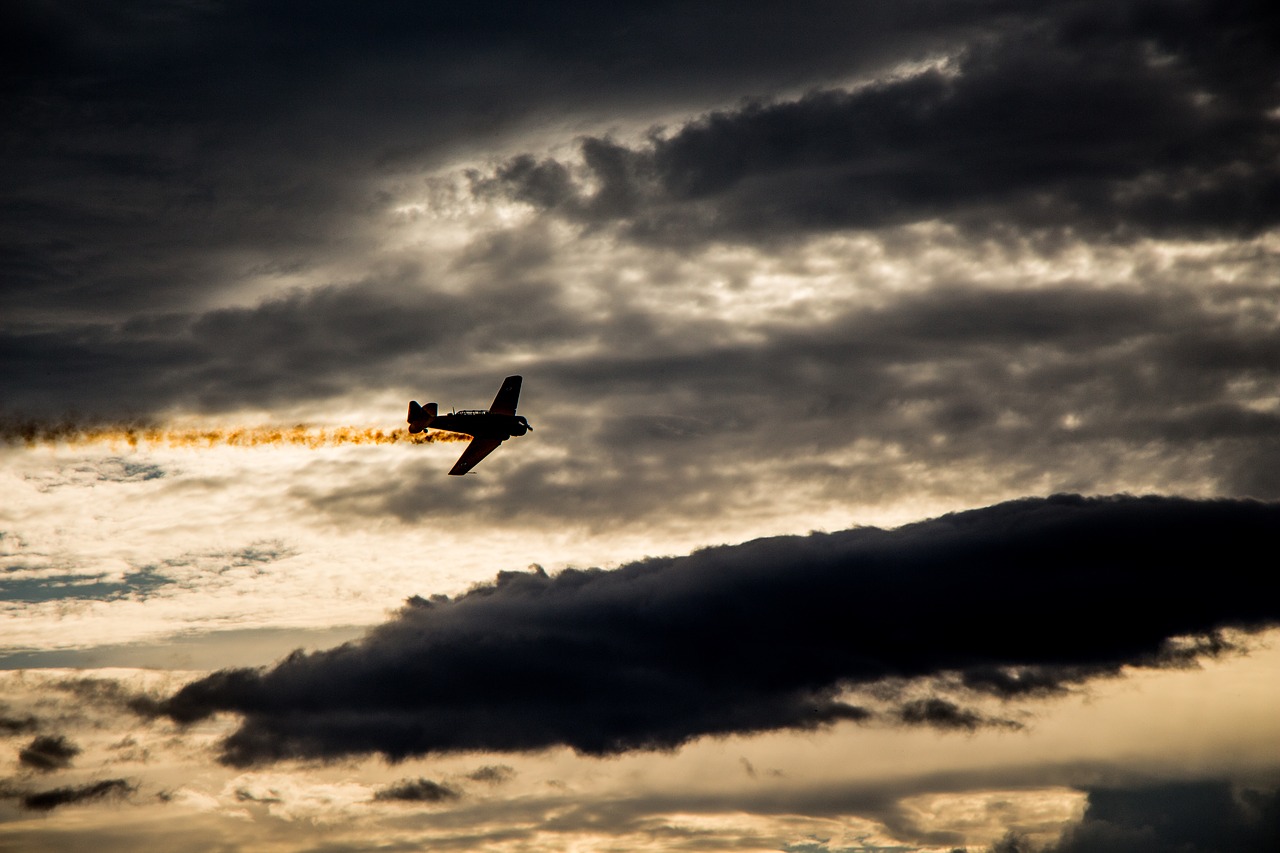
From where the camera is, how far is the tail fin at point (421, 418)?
186375mm

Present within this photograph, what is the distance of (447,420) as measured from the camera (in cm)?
18525

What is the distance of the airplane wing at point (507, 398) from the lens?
7402 inches

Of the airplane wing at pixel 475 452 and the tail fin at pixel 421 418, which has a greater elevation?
the tail fin at pixel 421 418

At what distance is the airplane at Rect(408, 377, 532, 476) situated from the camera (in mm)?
183250

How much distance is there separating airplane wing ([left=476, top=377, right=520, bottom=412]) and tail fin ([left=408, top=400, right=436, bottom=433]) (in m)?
9.11

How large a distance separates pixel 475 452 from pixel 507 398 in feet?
32.6

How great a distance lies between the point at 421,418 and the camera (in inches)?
7352

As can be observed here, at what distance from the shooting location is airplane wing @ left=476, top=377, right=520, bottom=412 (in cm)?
18800

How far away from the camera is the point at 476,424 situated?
18425cm

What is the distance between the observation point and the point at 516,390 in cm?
19088

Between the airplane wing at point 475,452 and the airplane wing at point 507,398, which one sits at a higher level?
the airplane wing at point 507,398

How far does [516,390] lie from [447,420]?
12362mm

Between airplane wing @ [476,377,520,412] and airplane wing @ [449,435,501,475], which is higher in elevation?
airplane wing @ [476,377,520,412]

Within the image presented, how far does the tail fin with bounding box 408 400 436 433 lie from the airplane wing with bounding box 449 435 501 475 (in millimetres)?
7450
